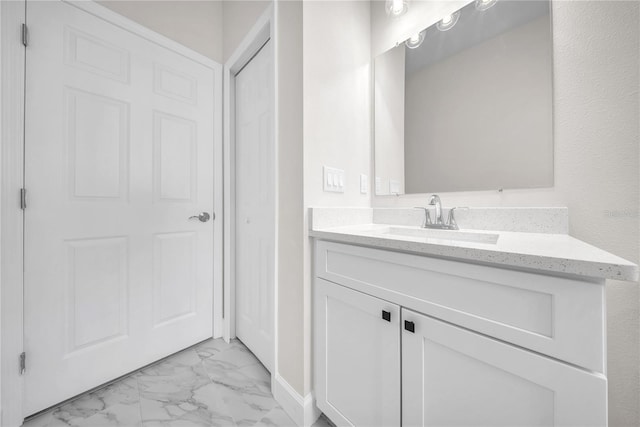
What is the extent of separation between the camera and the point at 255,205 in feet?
5.22

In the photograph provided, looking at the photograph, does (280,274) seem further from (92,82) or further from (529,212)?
(92,82)

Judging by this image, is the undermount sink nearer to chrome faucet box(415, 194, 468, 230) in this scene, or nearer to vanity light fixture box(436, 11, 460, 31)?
chrome faucet box(415, 194, 468, 230)

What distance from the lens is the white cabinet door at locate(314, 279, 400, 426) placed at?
79 cm

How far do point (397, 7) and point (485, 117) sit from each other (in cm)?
75

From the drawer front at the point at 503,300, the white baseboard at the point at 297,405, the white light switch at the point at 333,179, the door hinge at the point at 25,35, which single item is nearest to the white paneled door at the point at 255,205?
the white baseboard at the point at 297,405

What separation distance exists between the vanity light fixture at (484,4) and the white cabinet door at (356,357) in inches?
53.7

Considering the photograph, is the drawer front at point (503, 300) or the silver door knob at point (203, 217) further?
the silver door knob at point (203, 217)

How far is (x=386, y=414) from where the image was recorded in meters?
0.81

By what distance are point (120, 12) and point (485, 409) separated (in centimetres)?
235

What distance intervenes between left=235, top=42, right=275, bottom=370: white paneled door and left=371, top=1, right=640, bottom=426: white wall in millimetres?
1276

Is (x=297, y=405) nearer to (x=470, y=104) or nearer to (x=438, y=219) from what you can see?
(x=438, y=219)

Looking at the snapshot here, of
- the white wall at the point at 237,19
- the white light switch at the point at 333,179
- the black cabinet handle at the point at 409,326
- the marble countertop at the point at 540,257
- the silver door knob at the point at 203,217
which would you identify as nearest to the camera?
the marble countertop at the point at 540,257

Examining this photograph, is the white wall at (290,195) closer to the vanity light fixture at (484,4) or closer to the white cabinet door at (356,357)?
the white cabinet door at (356,357)

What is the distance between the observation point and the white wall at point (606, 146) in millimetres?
800
